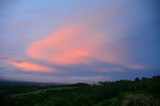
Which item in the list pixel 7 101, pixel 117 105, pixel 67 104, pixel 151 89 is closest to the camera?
pixel 151 89

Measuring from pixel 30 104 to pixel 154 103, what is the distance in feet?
188

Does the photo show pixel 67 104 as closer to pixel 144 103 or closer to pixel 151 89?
pixel 151 89

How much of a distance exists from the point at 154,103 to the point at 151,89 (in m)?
Result: 13.6

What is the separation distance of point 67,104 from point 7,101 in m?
19.7

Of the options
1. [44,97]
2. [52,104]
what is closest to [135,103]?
[52,104]

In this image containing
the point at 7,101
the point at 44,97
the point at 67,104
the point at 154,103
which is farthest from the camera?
the point at 44,97

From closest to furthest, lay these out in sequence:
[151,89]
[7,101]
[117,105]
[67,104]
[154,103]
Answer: [154,103]
[151,89]
[117,105]
[7,101]
[67,104]

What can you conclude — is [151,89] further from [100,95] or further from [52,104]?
[52,104]

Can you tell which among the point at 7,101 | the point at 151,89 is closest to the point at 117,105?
the point at 151,89

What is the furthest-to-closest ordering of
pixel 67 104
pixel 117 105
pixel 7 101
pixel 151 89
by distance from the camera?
pixel 67 104
pixel 7 101
pixel 117 105
pixel 151 89

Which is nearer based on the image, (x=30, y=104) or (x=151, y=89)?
(x=151, y=89)

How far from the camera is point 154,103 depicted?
5966 centimetres

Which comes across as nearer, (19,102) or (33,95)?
(19,102)

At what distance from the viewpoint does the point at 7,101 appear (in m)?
93.1
